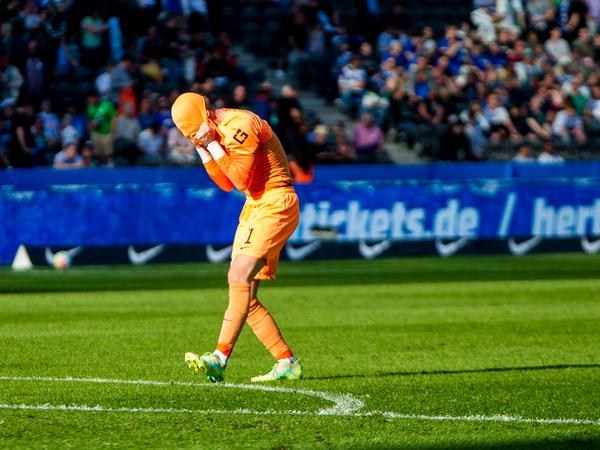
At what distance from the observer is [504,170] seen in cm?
2589

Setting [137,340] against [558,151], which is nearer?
[137,340]

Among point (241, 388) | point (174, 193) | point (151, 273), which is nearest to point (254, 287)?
point (241, 388)

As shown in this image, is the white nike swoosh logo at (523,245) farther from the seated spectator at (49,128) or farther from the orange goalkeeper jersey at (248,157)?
the orange goalkeeper jersey at (248,157)

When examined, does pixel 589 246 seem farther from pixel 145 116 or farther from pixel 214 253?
pixel 145 116

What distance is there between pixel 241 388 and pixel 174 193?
1379 centimetres

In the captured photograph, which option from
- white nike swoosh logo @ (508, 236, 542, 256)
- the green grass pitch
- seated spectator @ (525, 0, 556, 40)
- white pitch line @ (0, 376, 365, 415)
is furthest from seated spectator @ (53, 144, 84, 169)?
seated spectator @ (525, 0, 556, 40)

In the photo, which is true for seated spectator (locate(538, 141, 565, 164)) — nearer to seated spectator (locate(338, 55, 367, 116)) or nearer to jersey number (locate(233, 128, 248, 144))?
seated spectator (locate(338, 55, 367, 116))

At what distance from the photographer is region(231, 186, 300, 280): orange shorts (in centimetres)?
955

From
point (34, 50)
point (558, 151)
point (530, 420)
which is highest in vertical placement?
point (530, 420)

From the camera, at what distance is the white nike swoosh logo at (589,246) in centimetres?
2486

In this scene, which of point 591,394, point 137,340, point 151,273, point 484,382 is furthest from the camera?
point 151,273

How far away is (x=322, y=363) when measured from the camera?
35.4 feet

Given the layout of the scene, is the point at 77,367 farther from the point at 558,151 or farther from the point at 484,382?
the point at 558,151

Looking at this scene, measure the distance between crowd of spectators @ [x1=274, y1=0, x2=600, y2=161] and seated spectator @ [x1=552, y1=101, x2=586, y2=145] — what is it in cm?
3
